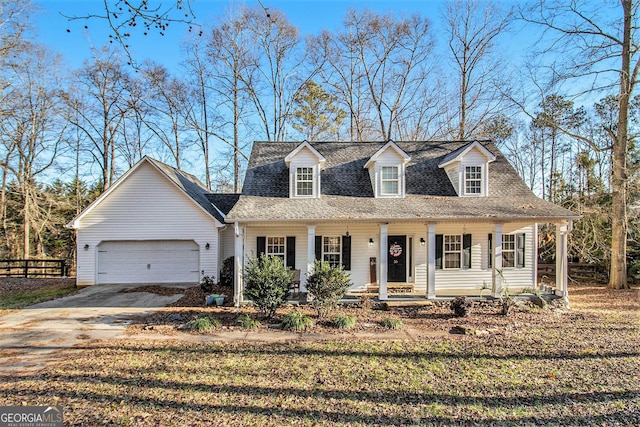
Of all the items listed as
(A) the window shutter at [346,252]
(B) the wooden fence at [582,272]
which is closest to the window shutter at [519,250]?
(B) the wooden fence at [582,272]

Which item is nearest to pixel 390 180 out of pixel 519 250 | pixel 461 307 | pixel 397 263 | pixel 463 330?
pixel 397 263

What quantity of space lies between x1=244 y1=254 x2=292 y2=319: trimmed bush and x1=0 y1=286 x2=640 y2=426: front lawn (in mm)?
1797

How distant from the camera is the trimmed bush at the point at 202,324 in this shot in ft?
27.4

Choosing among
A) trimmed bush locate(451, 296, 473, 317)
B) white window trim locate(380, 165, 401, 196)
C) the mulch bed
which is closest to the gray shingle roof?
white window trim locate(380, 165, 401, 196)

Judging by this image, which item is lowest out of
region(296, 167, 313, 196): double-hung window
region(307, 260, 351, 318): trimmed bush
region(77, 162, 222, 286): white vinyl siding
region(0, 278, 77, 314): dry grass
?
region(0, 278, 77, 314): dry grass

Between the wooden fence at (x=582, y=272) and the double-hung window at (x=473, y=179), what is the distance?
23.7 feet

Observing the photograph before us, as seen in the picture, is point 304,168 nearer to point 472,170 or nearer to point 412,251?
point 412,251

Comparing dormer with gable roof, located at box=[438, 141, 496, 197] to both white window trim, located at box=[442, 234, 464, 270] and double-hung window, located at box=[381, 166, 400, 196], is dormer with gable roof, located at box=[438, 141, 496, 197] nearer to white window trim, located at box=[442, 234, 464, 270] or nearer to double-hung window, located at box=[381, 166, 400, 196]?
white window trim, located at box=[442, 234, 464, 270]

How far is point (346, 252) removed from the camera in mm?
12602

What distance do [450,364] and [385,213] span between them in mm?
5704

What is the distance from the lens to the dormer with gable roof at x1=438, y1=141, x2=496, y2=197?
12.8 meters

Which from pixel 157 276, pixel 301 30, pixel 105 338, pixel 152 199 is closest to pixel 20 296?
pixel 157 276

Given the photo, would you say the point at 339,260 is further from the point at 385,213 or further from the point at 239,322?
the point at 239,322

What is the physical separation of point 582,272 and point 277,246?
16788 mm
